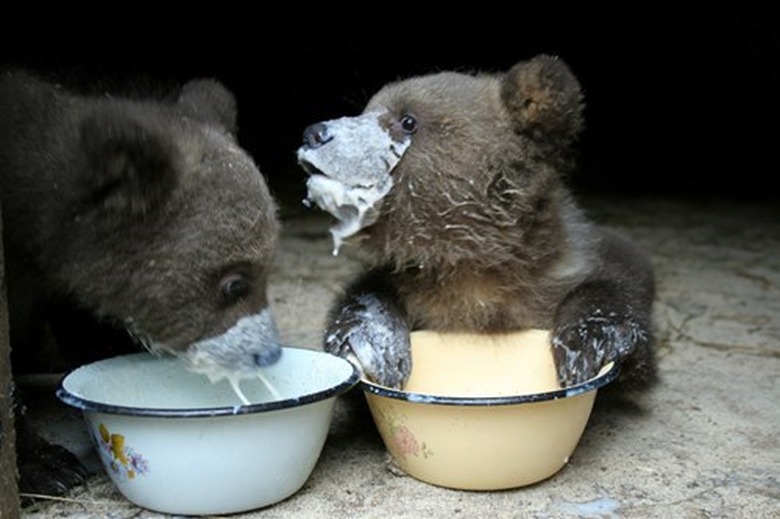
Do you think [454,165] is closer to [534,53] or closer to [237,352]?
[237,352]

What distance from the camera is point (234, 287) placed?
296cm

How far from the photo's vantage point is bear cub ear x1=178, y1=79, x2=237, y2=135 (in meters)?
3.26

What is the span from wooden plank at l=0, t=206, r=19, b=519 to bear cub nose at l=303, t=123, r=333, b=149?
0.95 metres

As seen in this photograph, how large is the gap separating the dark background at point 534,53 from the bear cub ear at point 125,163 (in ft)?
20.5

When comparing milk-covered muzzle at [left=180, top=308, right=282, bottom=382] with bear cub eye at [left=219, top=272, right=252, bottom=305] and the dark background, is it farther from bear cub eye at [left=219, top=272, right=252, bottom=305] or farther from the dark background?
the dark background

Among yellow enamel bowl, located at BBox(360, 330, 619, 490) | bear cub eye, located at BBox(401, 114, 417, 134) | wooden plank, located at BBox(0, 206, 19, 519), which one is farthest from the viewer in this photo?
bear cub eye, located at BBox(401, 114, 417, 134)

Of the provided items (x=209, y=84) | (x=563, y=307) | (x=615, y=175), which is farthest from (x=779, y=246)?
(x=209, y=84)

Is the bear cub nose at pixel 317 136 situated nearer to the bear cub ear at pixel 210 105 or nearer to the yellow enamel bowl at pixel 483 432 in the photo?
the bear cub ear at pixel 210 105

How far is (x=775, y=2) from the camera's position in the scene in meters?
9.38

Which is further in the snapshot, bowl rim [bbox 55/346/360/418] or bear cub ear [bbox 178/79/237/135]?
bear cub ear [bbox 178/79/237/135]

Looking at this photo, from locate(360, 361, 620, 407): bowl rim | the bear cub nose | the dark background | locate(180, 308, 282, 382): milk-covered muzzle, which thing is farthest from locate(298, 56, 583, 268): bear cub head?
the dark background

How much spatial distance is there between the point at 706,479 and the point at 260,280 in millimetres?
1417

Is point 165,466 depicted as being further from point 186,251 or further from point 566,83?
point 566,83

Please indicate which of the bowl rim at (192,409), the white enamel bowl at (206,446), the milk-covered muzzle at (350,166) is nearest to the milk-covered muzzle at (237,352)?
the white enamel bowl at (206,446)
